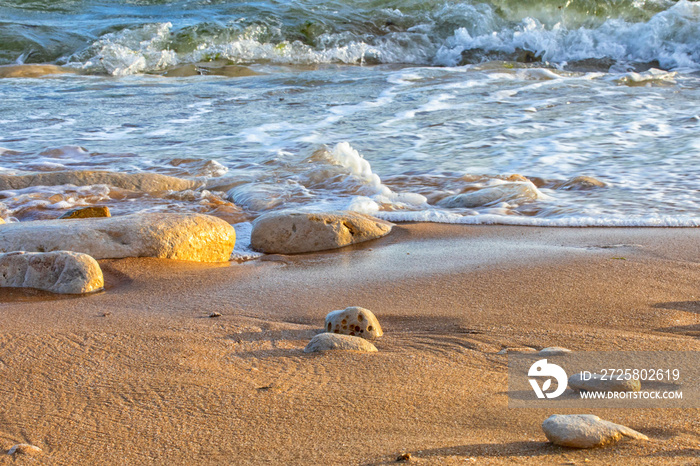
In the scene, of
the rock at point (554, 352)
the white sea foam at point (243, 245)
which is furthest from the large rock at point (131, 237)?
the rock at point (554, 352)

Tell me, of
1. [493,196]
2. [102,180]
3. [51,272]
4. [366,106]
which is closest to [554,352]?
[51,272]

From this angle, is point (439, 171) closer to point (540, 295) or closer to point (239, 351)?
point (540, 295)

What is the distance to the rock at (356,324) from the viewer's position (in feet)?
7.58

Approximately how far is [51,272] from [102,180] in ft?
7.74

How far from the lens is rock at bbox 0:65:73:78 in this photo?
11459 millimetres

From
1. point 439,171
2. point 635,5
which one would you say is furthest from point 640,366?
point 635,5

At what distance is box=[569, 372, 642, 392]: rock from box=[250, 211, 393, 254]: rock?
2127mm

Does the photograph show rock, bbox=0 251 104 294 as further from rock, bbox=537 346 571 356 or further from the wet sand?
rock, bbox=537 346 571 356

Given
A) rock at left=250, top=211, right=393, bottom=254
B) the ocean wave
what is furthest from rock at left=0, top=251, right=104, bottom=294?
the ocean wave

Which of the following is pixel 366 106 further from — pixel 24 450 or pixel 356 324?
pixel 24 450

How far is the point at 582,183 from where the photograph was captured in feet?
16.1

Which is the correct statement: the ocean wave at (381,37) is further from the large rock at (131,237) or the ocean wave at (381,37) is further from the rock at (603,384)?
the rock at (603,384)

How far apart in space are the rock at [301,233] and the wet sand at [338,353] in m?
0.14

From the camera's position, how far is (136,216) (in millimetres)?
3588
